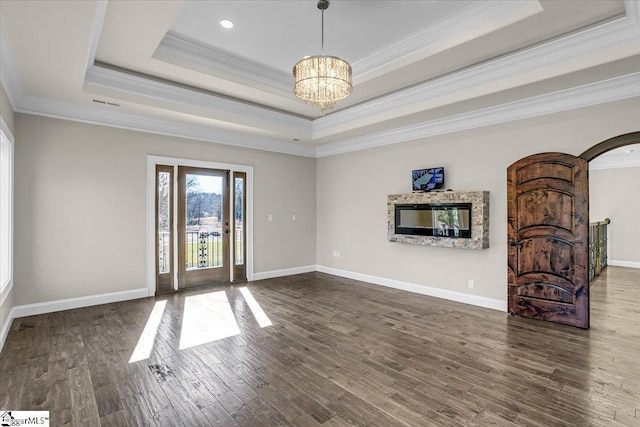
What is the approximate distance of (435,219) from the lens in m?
5.30

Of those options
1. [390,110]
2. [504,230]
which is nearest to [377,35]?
[390,110]

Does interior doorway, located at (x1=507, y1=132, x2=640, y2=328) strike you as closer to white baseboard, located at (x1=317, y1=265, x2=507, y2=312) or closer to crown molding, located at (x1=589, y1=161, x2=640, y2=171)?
→ white baseboard, located at (x1=317, y1=265, x2=507, y2=312)

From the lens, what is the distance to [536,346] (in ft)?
11.3

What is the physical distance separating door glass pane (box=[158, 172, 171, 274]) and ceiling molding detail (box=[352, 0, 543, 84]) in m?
3.80

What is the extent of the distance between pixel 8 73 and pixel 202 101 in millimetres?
2110

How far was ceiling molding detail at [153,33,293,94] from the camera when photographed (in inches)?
144

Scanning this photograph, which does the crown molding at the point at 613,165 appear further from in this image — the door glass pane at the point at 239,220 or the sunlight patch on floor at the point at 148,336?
the sunlight patch on floor at the point at 148,336

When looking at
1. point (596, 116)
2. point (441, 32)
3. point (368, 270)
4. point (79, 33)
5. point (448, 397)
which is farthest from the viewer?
point (368, 270)

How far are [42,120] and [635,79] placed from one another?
24.4 feet

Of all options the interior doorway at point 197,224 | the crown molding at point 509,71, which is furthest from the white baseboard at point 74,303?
the crown molding at point 509,71

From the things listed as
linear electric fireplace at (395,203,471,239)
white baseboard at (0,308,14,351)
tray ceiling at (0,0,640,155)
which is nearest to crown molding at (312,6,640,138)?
tray ceiling at (0,0,640,155)

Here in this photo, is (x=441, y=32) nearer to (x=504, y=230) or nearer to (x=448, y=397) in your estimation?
(x=504, y=230)

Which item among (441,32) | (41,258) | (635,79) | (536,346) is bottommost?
(536,346)

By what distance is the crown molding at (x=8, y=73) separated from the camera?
2852mm
